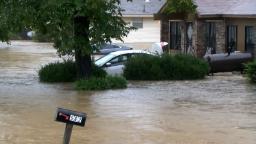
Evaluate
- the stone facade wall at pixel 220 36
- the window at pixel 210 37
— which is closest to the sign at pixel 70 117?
the stone facade wall at pixel 220 36

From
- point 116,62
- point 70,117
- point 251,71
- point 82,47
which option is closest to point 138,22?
point 116,62

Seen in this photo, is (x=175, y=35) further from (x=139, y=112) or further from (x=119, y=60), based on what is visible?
(x=139, y=112)

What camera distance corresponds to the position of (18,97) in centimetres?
2119

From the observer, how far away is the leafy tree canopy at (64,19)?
22.5 meters

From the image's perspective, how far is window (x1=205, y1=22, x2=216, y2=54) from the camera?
119 feet

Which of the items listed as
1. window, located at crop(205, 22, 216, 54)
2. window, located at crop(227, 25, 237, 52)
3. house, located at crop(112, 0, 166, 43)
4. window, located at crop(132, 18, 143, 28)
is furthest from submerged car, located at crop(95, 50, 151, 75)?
window, located at crop(132, 18, 143, 28)

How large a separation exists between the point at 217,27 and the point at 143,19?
28.7 meters

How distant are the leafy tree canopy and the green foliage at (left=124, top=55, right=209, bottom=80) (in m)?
2.98

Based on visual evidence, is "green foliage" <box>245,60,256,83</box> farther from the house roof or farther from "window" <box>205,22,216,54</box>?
"window" <box>205,22,216,54</box>

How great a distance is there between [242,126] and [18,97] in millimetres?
8905

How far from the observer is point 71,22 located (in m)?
24.0

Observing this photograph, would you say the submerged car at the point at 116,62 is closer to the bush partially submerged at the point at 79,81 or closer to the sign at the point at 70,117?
the bush partially submerged at the point at 79,81

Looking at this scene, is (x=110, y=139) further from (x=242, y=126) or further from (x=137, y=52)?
(x=137, y=52)

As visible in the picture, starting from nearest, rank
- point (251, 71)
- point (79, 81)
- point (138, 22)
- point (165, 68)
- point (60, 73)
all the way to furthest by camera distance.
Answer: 1. point (79, 81)
2. point (251, 71)
3. point (60, 73)
4. point (165, 68)
5. point (138, 22)
